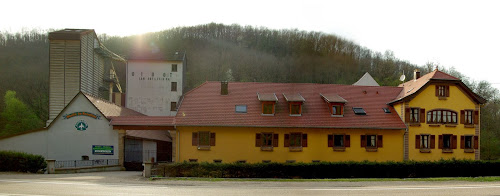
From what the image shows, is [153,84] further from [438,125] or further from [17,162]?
[438,125]

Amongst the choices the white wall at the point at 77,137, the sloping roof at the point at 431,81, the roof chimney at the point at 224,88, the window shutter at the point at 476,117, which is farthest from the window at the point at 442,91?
the white wall at the point at 77,137

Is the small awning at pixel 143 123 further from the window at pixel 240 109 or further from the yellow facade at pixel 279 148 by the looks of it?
the window at pixel 240 109

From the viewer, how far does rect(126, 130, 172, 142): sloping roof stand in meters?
43.4

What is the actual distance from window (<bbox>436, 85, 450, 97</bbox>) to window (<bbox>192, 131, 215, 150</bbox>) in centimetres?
2160

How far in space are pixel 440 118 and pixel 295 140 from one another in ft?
46.7

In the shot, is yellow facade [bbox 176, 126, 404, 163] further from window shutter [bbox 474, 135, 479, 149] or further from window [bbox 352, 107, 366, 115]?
window shutter [bbox 474, 135, 479, 149]

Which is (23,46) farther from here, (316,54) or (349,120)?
(316,54)

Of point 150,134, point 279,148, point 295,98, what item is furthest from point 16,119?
point 295,98

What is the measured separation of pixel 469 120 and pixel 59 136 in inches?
1519

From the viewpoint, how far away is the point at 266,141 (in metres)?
41.2

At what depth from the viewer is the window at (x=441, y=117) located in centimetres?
4356

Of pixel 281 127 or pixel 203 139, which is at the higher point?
pixel 281 127

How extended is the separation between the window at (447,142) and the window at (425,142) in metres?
0.73

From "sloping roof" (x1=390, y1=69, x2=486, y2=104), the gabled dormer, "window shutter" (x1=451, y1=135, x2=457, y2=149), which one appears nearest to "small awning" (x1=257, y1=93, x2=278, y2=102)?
the gabled dormer
